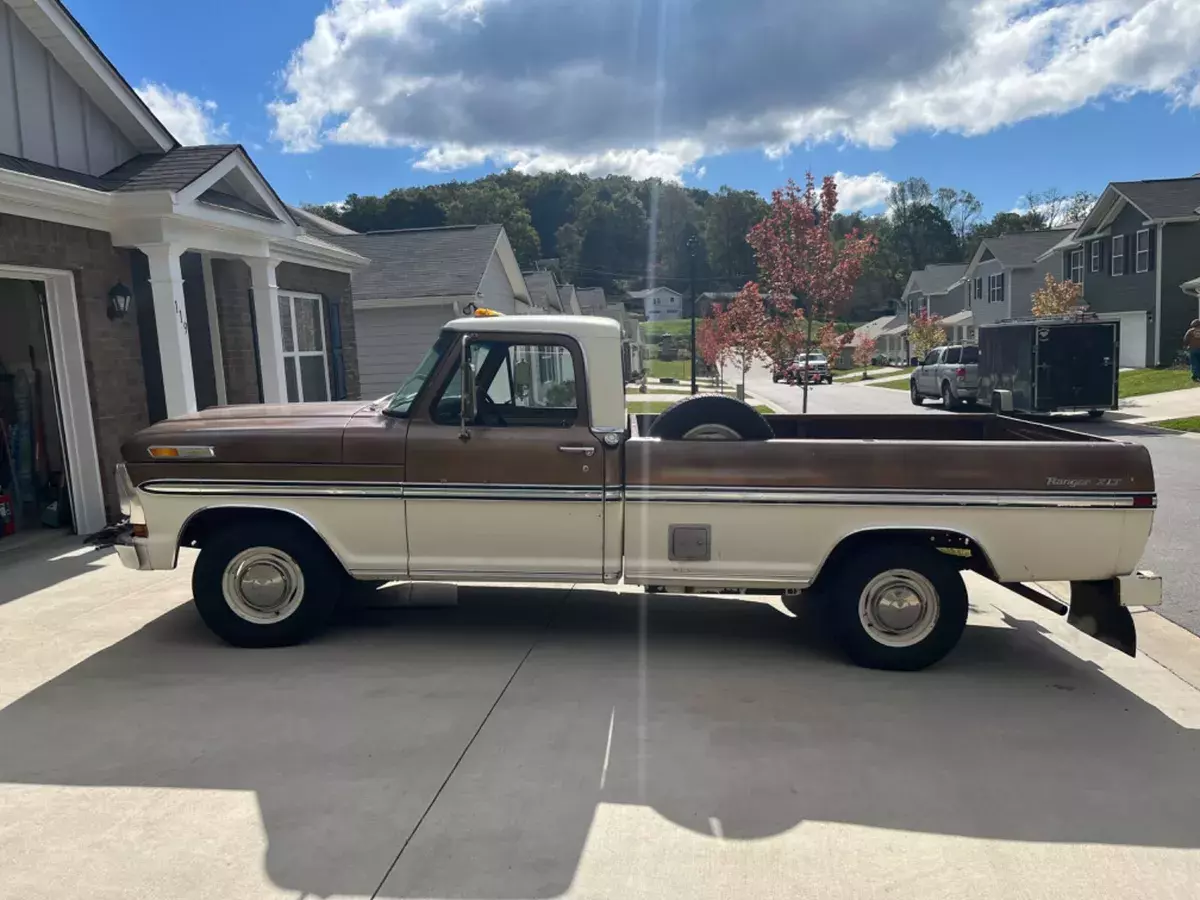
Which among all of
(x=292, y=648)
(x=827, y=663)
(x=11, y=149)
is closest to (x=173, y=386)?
(x=11, y=149)

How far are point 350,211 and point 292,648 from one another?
247 feet

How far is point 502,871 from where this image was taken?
3154 millimetres

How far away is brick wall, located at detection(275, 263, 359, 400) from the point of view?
40.4 feet

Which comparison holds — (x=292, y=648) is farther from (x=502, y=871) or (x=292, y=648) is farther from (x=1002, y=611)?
(x=1002, y=611)

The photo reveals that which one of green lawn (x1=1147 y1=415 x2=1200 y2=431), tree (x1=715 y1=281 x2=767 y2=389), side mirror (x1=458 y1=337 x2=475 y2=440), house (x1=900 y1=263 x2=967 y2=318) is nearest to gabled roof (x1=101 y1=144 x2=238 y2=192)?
side mirror (x1=458 y1=337 x2=475 y2=440)

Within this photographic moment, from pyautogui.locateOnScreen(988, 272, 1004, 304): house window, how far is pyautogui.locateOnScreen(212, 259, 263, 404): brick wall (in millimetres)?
42452

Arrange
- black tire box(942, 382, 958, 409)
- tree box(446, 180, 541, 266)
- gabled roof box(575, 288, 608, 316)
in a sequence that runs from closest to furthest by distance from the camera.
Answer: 1. black tire box(942, 382, 958, 409)
2. gabled roof box(575, 288, 608, 316)
3. tree box(446, 180, 541, 266)

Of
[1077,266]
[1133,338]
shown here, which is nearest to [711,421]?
[1133,338]

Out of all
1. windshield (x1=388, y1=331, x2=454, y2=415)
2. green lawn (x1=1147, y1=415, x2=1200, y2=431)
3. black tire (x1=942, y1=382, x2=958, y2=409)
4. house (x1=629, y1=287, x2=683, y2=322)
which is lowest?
green lawn (x1=1147, y1=415, x2=1200, y2=431)

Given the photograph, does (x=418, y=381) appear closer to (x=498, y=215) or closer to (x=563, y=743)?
(x=563, y=743)

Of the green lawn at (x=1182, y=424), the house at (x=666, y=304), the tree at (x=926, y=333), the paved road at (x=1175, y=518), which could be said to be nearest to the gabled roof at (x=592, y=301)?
the tree at (x=926, y=333)

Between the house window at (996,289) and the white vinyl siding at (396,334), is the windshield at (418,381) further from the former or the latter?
the house window at (996,289)

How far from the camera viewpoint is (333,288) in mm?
13789

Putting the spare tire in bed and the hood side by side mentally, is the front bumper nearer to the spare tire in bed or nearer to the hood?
the hood
